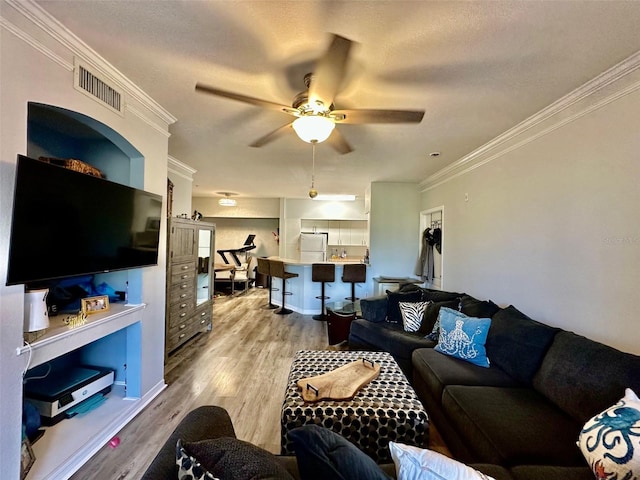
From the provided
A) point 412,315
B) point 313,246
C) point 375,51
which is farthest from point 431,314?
point 313,246

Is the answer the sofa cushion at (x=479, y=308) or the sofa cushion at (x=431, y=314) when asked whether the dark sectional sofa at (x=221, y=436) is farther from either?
the sofa cushion at (x=431, y=314)

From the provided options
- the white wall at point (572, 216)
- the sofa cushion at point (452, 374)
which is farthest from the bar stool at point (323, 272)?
the sofa cushion at point (452, 374)

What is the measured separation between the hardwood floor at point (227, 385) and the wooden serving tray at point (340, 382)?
1.94 feet

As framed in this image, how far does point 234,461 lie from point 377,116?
2.01m

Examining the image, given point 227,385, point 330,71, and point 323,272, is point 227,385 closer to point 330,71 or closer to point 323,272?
point 323,272

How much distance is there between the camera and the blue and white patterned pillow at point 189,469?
79 cm

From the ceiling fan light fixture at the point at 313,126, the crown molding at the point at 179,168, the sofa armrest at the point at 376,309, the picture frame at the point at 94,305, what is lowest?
the sofa armrest at the point at 376,309

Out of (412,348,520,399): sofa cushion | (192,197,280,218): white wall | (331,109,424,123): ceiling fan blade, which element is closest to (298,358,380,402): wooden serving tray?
(412,348,520,399): sofa cushion

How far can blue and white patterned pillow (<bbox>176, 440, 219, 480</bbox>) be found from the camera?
79 centimetres

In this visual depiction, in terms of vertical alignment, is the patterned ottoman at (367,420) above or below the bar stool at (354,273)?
below

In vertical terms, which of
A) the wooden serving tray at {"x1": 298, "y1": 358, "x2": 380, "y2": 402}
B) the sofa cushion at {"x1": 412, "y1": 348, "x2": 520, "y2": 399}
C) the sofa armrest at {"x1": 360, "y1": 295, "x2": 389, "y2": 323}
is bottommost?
the sofa cushion at {"x1": 412, "y1": 348, "x2": 520, "y2": 399}

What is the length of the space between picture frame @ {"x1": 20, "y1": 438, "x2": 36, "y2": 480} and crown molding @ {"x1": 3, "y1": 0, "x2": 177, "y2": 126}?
7.28 feet

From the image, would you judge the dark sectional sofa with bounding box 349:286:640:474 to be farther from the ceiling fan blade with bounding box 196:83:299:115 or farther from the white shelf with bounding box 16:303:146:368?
the white shelf with bounding box 16:303:146:368

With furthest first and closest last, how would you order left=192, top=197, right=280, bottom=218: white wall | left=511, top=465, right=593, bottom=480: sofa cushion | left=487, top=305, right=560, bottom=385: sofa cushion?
left=192, top=197, right=280, bottom=218: white wall
left=487, top=305, right=560, bottom=385: sofa cushion
left=511, top=465, right=593, bottom=480: sofa cushion
